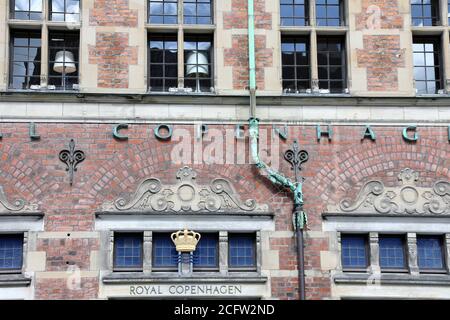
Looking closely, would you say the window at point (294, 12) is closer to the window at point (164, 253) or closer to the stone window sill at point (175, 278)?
the window at point (164, 253)

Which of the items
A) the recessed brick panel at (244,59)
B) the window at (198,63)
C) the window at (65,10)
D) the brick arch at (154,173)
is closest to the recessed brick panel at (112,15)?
the window at (65,10)

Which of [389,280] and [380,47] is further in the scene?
[380,47]

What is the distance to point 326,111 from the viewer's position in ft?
67.8

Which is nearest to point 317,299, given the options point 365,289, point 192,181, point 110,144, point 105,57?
point 365,289

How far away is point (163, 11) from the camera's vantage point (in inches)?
843

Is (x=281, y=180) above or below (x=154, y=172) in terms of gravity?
below

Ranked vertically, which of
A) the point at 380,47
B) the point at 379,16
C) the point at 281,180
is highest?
the point at 379,16

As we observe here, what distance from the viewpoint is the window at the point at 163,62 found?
20969 millimetres

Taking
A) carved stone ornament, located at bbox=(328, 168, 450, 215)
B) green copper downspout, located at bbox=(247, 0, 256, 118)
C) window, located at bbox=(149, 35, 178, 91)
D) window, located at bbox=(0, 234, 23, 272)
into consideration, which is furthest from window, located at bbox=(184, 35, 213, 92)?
window, located at bbox=(0, 234, 23, 272)

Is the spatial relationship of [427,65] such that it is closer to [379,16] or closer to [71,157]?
[379,16]

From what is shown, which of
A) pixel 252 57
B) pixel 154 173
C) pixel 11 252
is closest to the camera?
pixel 11 252

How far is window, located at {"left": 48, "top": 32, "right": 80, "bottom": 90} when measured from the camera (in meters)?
20.8

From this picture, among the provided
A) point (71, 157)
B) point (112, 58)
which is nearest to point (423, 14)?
point (112, 58)

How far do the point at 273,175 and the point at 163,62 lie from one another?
3.08 m
